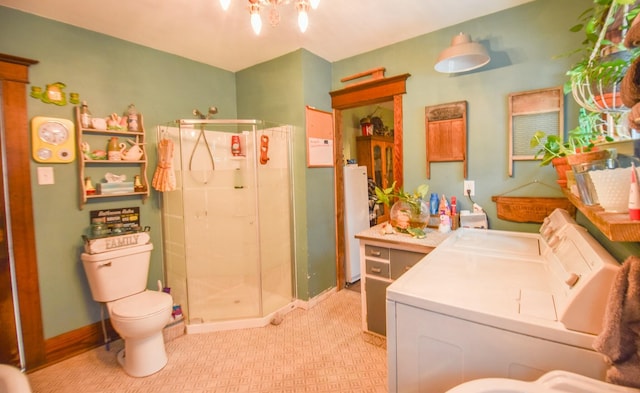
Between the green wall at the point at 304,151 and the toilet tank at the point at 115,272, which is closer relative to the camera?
the toilet tank at the point at 115,272

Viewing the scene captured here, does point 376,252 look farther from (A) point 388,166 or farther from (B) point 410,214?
(A) point 388,166

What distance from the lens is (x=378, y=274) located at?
229 cm

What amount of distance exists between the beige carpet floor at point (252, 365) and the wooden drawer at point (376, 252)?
2.20 feet

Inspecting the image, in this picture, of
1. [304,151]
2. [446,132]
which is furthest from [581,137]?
[304,151]

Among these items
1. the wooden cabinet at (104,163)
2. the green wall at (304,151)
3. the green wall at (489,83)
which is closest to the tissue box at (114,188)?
the wooden cabinet at (104,163)

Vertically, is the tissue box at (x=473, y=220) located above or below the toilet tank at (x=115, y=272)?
above

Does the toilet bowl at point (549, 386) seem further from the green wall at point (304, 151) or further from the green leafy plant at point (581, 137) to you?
the green wall at point (304, 151)

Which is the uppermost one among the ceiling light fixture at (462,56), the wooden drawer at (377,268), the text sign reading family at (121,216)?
the ceiling light fixture at (462,56)

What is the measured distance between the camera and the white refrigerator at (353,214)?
346 cm

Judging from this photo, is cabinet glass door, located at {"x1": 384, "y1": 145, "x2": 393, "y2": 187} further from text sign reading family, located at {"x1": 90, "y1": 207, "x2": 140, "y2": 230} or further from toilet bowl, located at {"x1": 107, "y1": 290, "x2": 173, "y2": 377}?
toilet bowl, located at {"x1": 107, "y1": 290, "x2": 173, "y2": 377}

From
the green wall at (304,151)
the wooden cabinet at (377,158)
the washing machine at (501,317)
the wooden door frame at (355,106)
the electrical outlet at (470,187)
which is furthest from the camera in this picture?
the wooden cabinet at (377,158)

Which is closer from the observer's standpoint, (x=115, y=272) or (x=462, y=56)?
(x=462, y=56)

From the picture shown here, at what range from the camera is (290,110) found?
117 inches

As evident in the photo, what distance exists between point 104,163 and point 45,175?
0.38 m
